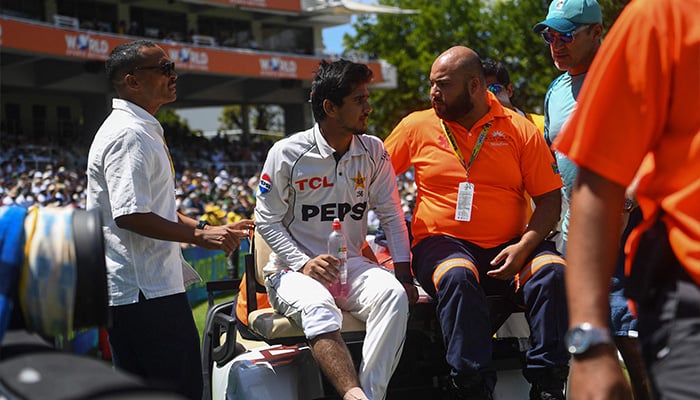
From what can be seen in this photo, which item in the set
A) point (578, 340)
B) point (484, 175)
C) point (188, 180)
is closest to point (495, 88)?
point (484, 175)

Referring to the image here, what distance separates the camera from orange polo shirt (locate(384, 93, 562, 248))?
15.8 feet

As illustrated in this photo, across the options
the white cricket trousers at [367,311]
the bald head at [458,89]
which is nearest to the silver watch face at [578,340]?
the white cricket trousers at [367,311]

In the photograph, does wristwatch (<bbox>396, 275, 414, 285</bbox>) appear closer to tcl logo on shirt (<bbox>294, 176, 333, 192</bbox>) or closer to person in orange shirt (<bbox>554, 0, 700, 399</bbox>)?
tcl logo on shirt (<bbox>294, 176, 333, 192</bbox>)

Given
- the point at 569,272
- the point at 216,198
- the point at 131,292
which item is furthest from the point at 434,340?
the point at 216,198

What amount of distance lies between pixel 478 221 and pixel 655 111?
2976mm

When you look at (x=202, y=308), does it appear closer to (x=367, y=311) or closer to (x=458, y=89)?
(x=458, y=89)

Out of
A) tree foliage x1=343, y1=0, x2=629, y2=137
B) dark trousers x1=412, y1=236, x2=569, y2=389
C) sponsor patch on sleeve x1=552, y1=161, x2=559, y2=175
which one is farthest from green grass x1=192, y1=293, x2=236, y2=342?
tree foliage x1=343, y1=0, x2=629, y2=137

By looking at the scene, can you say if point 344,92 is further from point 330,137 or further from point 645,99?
point 645,99

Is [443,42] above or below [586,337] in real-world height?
above

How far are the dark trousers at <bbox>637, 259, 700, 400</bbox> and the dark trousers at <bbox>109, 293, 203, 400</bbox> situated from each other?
239 centimetres

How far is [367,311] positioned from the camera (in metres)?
4.45

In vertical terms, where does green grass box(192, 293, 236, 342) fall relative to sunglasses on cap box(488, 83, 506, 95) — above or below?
below

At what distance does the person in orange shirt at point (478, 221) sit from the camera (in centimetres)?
436

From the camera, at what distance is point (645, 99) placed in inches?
71.8
